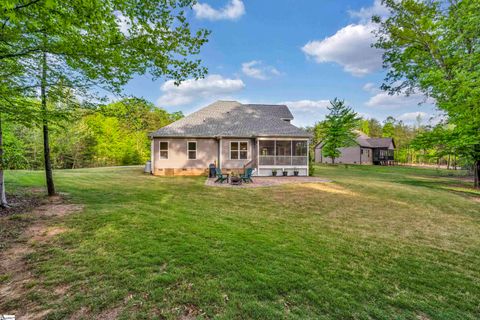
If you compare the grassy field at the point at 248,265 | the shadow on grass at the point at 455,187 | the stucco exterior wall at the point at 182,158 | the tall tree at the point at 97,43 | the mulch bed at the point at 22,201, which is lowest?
the shadow on grass at the point at 455,187

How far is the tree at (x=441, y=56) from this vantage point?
10227 millimetres

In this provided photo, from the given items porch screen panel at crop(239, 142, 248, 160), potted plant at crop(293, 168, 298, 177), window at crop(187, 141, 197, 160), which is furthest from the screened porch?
window at crop(187, 141, 197, 160)

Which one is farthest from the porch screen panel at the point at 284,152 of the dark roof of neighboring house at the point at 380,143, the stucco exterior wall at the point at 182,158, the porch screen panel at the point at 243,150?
the dark roof of neighboring house at the point at 380,143

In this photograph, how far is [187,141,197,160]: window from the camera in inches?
667

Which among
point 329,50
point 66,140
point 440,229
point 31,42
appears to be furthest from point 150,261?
point 66,140

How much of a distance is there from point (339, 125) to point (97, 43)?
3058 cm

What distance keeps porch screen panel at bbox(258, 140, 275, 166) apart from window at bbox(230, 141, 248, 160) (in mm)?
1320

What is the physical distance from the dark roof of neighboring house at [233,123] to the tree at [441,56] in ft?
26.7

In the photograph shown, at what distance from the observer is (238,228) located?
5.48 meters

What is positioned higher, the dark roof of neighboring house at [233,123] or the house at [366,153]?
the dark roof of neighboring house at [233,123]

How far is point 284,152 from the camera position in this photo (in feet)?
60.9

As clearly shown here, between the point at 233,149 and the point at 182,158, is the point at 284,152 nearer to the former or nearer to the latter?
the point at 233,149

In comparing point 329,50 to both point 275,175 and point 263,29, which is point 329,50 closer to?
point 263,29

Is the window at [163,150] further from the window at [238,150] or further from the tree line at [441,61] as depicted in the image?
the tree line at [441,61]
